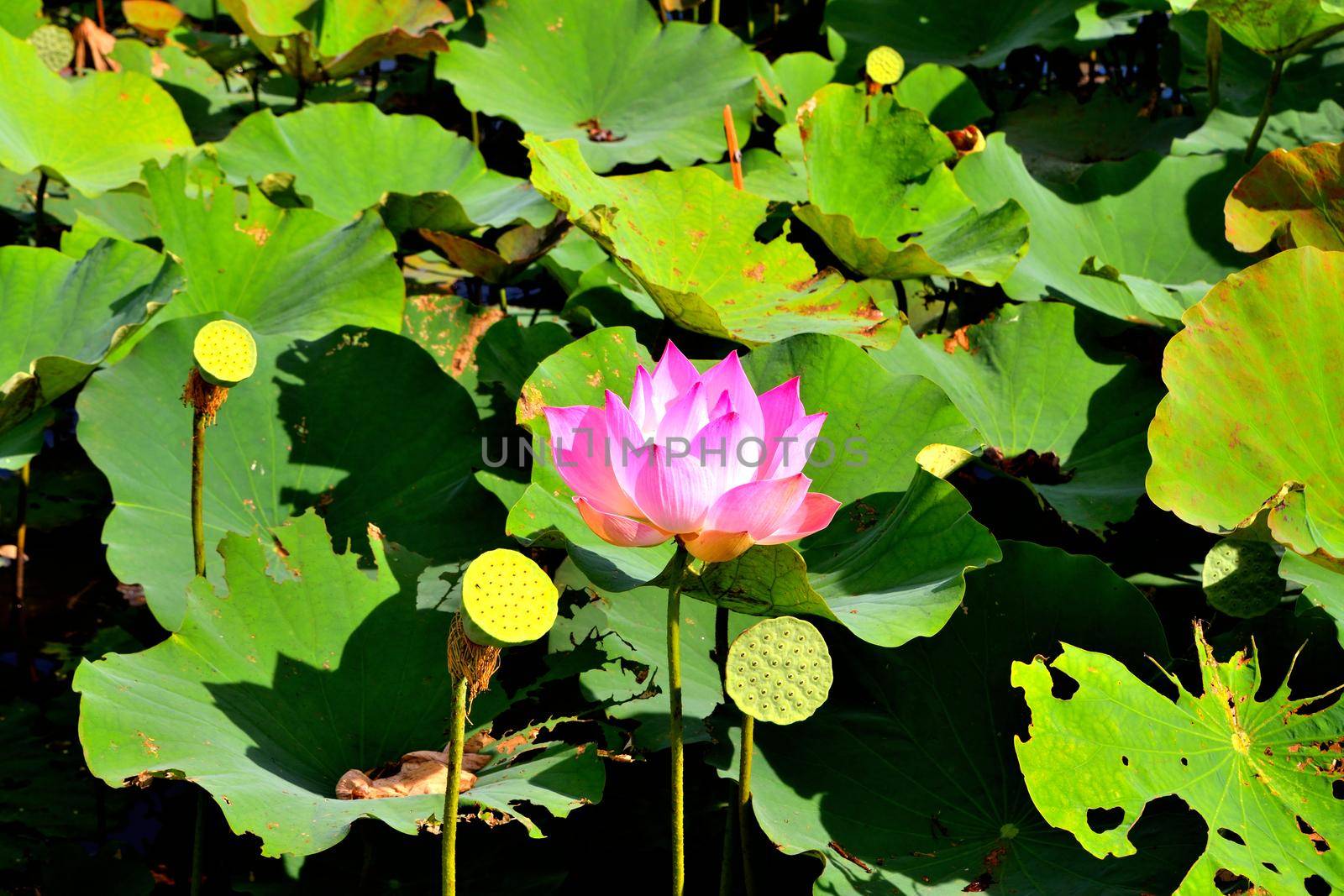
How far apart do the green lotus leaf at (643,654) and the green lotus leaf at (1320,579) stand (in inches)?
25.4

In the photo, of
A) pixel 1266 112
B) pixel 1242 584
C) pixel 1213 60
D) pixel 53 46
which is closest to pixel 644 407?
pixel 1242 584

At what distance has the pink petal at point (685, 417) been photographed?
3.39 ft

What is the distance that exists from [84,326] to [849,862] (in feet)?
4.61

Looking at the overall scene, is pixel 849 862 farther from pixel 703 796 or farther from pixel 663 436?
pixel 663 436

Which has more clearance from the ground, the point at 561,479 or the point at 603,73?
the point at 561,479

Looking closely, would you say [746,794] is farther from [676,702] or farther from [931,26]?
[931,26]

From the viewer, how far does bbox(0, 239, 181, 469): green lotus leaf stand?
68.7 inches

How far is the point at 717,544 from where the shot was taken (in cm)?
102

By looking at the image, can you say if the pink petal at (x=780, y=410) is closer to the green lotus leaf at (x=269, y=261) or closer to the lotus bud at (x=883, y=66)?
the green lotus leaf at (x=269, y=261)

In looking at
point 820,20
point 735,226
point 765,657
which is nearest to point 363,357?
point 735,226

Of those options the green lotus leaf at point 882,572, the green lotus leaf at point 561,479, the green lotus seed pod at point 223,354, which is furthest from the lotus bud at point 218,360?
the green lotus leaf at point 882,572

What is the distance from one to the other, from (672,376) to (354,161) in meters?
1.52

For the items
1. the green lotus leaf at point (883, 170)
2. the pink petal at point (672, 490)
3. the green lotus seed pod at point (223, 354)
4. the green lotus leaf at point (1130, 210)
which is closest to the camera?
the pink petal at point (672, 490)

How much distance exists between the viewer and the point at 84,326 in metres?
1.78
